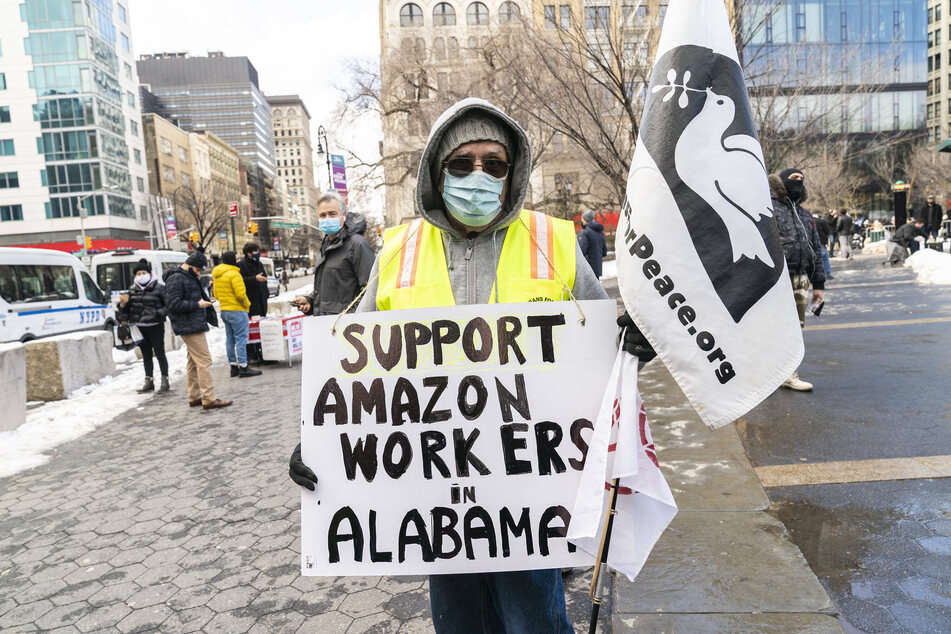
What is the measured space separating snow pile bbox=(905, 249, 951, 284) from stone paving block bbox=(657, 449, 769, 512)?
13013 millimetres

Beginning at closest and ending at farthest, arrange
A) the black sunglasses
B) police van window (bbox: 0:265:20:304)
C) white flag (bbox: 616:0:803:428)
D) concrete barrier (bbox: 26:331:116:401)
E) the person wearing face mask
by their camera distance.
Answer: white flag (bbox: 616:0:803:428) → the black sunglasses → the person wearing face mask → concrete barrier (bbox: 26:331:116:401) → police van window (bbox: 0:265:20:304)

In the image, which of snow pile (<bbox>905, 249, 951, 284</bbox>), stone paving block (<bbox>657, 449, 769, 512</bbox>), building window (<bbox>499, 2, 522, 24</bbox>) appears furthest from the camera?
building window (<bbox>499, 2, 522, 24</bbox>)

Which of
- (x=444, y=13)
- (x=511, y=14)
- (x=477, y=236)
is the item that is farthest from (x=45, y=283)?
(x=444, y=13)

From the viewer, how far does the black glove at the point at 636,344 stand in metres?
1.71

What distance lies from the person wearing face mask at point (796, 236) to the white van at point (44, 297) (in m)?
14.1

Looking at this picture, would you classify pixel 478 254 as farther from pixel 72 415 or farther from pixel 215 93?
pixel 215 93

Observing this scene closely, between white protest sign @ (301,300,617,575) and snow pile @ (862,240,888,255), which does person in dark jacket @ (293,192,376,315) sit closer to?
white protest sign @ (301,300,617,575)

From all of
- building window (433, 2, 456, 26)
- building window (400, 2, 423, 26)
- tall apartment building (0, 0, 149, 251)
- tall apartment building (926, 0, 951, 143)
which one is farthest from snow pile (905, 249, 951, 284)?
tall apartment building (926, 0, 951, 143)

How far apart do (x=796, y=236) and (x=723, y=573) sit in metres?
4.03

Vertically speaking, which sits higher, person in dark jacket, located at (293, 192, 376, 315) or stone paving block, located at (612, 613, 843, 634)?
person in dark jacket, located at (293, 192, 376, 315)

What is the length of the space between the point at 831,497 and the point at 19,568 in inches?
191

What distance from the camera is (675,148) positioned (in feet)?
5.59

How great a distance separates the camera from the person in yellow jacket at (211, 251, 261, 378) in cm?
930

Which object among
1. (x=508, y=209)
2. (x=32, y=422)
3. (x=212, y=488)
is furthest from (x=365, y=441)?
(x=32, y=422)
